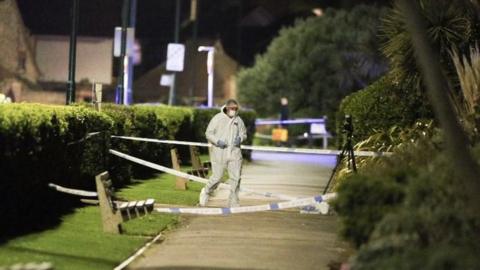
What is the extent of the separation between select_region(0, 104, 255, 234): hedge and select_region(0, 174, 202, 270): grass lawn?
418mm

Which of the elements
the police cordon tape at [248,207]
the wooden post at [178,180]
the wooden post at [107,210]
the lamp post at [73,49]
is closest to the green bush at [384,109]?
the wooden post at [178,180]

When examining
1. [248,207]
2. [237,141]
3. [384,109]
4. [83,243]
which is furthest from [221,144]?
[384,109]

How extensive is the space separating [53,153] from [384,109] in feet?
21.4

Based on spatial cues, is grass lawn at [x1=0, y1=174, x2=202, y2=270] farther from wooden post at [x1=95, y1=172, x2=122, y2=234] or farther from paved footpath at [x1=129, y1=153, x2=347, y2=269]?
paved footpath at [x1=129, y1=153, x2=347, y2=269]

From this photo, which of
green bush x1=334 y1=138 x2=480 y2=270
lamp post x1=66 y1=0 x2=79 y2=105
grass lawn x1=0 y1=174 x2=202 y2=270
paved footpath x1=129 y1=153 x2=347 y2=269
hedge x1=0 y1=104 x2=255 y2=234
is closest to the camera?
green bush x1=334 y1=138 x2=480 y2=270

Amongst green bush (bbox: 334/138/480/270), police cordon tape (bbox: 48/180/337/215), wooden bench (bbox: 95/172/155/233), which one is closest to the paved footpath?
police cordon tape (bbox: 48/180/337/215)

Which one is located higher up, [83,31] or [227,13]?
[227,13]

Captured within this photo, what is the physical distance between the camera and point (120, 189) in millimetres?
14766

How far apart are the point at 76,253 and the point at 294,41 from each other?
31774 mm

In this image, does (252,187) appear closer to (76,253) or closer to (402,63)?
(402,63)

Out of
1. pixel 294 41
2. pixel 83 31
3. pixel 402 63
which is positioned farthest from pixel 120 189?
pixel 294 41

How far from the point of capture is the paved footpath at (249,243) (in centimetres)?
849

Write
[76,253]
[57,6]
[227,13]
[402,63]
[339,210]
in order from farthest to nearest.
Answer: [227,13] → [57,6] → [402,63] → [76,253] → [339,210]

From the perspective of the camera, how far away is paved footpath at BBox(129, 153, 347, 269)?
8.49 m
